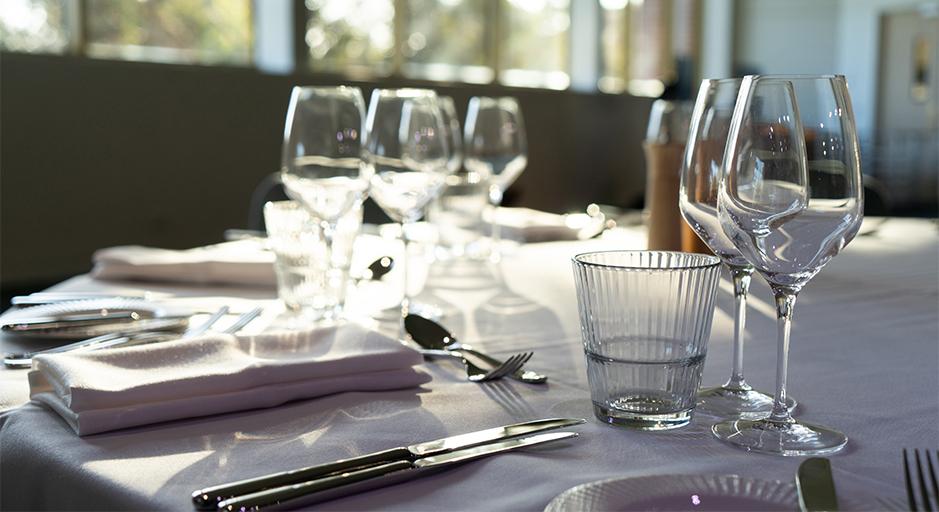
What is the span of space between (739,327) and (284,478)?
16.9 inches

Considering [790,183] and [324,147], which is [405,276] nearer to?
[324,147]

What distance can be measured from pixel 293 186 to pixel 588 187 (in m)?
7.32

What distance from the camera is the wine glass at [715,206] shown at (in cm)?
80

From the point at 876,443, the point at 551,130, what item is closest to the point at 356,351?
the point at 876,443

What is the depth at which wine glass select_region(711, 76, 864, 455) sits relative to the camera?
67cm

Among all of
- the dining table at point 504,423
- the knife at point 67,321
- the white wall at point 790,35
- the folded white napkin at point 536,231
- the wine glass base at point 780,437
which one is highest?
the white wall at point 790,35

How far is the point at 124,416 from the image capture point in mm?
715

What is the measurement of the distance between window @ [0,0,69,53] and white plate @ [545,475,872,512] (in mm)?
4389

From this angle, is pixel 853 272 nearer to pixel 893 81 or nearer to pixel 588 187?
pixel 588 187

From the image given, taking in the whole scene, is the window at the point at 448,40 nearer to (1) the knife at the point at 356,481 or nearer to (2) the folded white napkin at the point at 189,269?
(2) the folded white napkin at the point at 189,269

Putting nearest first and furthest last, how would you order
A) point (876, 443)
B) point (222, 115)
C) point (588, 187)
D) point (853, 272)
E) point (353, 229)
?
point (876, 443), point (353, 229), point (853, 272), point (222, 115), point (588, 187)

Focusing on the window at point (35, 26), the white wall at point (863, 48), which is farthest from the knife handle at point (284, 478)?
the white wall at point (863, 48)

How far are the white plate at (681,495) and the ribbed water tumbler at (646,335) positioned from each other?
143 millimetres

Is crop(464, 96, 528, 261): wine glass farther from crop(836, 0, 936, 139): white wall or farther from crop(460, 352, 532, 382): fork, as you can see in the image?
crop(836, 0, 936, 139): white wall
